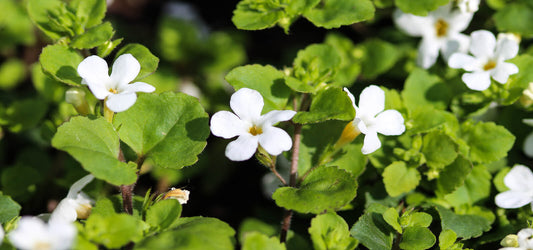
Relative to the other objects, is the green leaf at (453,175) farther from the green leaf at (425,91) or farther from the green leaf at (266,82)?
the green leaf at (266,82)

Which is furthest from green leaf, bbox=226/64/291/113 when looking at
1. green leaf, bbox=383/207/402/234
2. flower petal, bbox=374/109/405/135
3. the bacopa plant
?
green leaf, bbox=383/207/402/234

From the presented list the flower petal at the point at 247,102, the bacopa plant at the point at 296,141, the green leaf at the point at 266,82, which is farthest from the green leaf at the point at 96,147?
the green leaf at the point at 266,82

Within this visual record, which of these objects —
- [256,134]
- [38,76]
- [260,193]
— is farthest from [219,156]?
[256,134]

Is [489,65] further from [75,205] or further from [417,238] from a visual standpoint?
[75,205]

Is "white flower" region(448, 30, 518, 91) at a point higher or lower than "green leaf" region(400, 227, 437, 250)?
higher

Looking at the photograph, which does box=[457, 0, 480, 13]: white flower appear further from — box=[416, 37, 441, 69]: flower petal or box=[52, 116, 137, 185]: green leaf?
box=[52, 116, 137, 185]: green leaf
